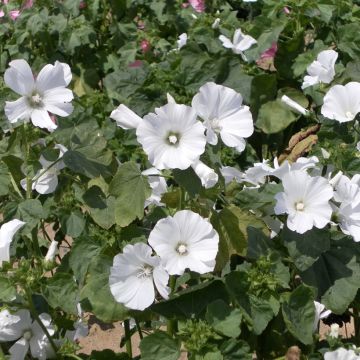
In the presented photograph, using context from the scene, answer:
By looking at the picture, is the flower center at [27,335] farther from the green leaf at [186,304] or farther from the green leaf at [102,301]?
the green leaf at [186,304]

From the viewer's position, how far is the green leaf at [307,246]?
1.65 m

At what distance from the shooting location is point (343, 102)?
2076 mm

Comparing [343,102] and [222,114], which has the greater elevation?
[222,114]

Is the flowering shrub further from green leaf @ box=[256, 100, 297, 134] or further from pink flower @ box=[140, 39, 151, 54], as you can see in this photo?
pink flower @ box=[140, 39, 151, 54]

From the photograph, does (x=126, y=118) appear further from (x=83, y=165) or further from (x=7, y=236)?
(x=7, y=236)

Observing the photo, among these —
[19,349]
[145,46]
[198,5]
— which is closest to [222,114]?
[19,349]

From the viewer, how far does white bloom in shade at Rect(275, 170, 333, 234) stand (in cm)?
161

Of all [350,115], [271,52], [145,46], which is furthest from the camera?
[145,46]

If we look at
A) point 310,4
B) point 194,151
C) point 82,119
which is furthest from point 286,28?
point 194,151

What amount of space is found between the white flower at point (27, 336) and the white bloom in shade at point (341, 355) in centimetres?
61

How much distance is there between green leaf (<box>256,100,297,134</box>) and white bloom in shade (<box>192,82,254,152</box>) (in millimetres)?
1147

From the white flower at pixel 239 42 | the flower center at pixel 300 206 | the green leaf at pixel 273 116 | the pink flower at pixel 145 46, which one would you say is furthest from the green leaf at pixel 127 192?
the pink flower at pixel 145 46

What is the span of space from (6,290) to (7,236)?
13 cm

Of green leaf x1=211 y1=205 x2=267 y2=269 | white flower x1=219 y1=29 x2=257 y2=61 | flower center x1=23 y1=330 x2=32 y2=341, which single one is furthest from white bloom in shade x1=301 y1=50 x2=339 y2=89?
flower center x1=23 y1=330 x2=32 y2=341
